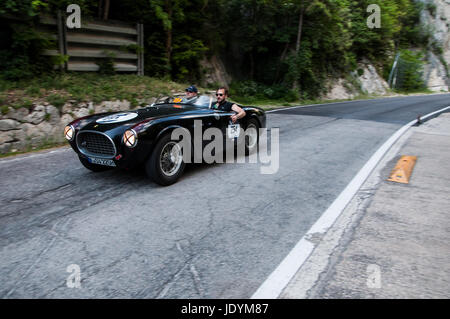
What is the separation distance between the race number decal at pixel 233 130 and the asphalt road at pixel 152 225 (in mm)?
538

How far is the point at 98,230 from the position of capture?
3.31 m

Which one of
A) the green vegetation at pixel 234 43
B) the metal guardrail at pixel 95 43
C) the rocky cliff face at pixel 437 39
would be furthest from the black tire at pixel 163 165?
the rocky cliff face at pixel 437 39

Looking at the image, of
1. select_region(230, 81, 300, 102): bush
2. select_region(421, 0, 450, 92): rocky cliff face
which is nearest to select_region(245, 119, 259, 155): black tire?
select_region(230, 81, 300, 102): bush

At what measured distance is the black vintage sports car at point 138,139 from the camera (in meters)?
4.22

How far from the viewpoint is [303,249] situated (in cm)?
304

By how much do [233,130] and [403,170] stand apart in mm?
2892

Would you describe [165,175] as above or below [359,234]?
above

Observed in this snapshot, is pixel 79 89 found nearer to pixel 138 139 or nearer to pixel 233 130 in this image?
pixel 233 130

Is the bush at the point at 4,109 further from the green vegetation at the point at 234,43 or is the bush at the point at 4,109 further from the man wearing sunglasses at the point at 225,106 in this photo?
the man wearing sunglasses at the point at 225,106

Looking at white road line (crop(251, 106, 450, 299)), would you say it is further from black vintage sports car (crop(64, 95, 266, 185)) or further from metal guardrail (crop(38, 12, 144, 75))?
metal guardrail (crop(38, 12, 144, 75))

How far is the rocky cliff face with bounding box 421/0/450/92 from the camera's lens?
4119cm
